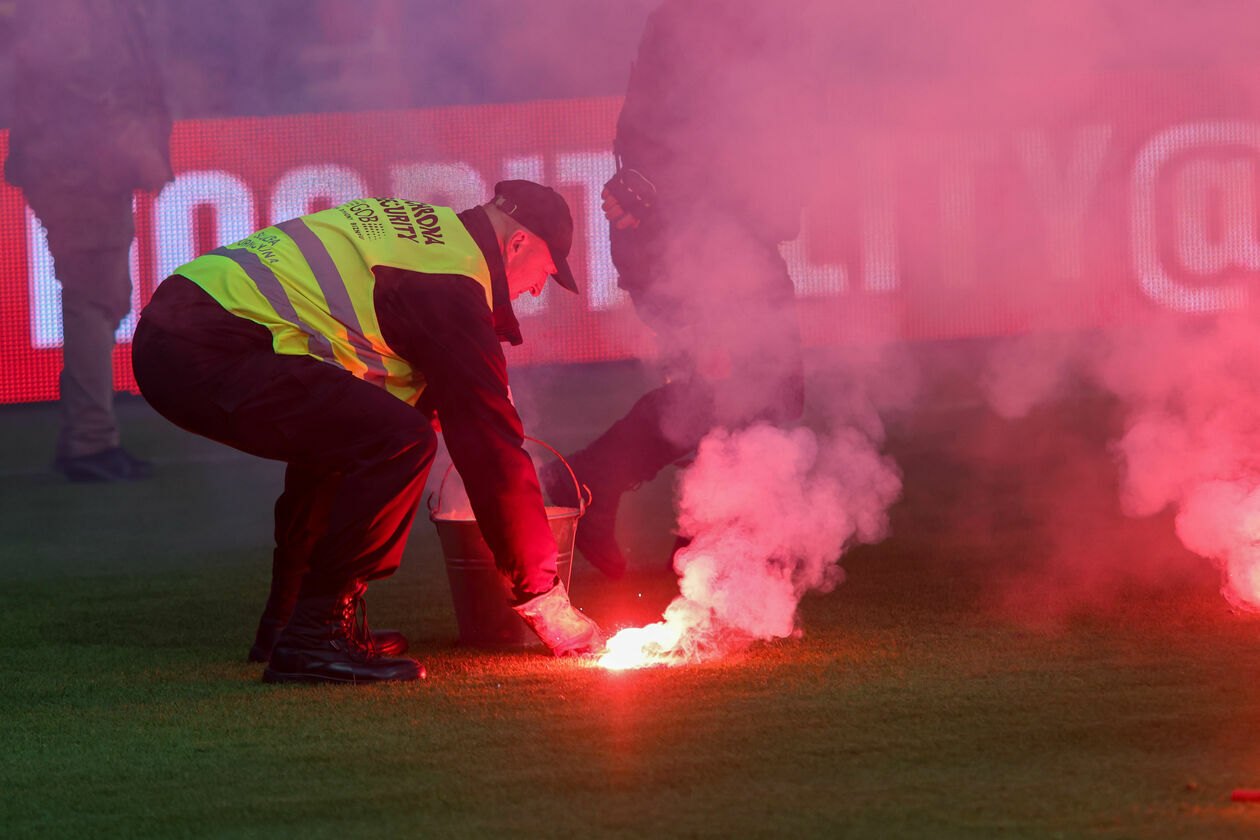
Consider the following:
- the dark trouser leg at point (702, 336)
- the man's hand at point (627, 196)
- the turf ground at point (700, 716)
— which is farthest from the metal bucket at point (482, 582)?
the man's hand at point (627, 196)

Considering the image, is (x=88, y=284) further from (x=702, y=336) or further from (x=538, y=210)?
(x=538, y=210)

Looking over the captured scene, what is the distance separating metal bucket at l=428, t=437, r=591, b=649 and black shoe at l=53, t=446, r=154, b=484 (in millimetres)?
4110

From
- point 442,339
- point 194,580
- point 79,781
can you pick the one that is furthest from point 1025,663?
point 194,580

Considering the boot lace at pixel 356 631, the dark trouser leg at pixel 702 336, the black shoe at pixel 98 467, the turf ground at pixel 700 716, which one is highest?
the dark trouser leg at pixel 702 336

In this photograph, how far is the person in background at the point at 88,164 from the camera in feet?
16.5

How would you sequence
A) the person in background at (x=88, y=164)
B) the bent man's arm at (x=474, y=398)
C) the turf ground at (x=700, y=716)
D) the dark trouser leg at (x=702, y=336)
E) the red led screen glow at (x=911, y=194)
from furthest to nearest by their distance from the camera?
the person in background at (x=88, y=164) < the red led screen glow at (x=911, y=194) < the dark trouser leg at (x=702, y=336) < the bent man's arm at (x=474, y=398) < the turf ground at (x=700, y=716)

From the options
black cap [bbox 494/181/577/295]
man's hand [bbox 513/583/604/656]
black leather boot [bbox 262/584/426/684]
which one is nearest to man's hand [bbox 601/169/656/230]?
black cap [bbox 494/181/577/295]

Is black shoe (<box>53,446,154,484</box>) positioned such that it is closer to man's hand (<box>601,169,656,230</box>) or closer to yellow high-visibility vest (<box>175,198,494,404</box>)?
man's hand (<box>601,169,656,230</box>)

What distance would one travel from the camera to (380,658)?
101 inches

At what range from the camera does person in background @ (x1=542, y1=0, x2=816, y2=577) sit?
11.7 ft

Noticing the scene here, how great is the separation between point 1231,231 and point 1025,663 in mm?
2896

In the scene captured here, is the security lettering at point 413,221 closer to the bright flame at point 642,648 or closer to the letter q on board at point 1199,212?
the bright flame at point 642,648

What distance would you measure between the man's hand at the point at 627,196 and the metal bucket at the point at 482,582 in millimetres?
886

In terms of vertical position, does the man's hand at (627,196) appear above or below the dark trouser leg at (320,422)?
above
